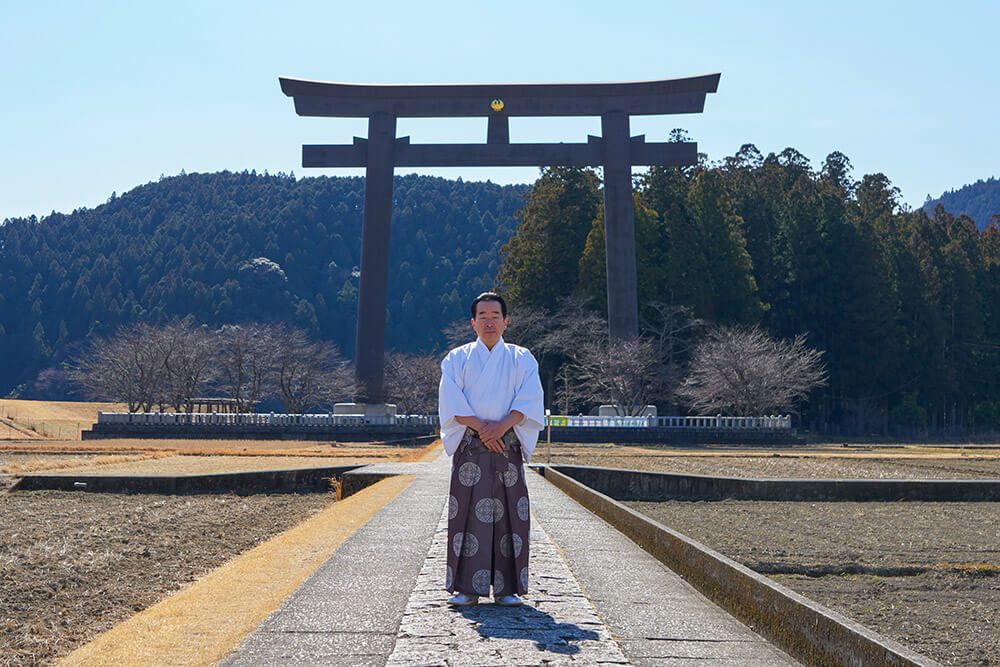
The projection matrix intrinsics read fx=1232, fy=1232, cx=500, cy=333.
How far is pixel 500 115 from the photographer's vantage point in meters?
37.7

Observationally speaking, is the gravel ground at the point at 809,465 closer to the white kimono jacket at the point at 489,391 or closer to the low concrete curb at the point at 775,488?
the low concrete curb at the point at 775,488

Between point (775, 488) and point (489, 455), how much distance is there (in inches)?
463

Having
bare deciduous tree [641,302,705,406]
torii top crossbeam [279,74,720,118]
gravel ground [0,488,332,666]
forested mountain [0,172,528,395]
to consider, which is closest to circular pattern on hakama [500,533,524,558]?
gravel ground [0,488,332,666]

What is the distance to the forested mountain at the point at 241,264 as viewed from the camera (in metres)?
Result: 113

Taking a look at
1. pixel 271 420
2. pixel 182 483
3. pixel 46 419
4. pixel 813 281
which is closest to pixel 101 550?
pixel 182 483

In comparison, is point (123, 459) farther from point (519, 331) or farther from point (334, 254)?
point (334, 254)

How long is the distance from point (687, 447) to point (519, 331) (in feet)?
47.7

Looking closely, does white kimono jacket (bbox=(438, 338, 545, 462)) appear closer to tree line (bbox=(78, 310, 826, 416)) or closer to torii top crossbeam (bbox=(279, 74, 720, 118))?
torii top crossbeam (bbox=(279, 74, 720, 118))

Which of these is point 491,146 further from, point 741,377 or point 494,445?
point 494,445

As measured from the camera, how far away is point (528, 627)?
5449mm

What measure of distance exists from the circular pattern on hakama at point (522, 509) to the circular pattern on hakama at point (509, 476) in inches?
3.4

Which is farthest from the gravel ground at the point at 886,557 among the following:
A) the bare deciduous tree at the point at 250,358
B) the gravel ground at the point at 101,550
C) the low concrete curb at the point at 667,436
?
the bare deciduous tree at the point at 250,358

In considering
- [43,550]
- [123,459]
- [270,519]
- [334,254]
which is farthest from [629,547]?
[334,254]

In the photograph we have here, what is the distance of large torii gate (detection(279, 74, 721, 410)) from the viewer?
3734cm
